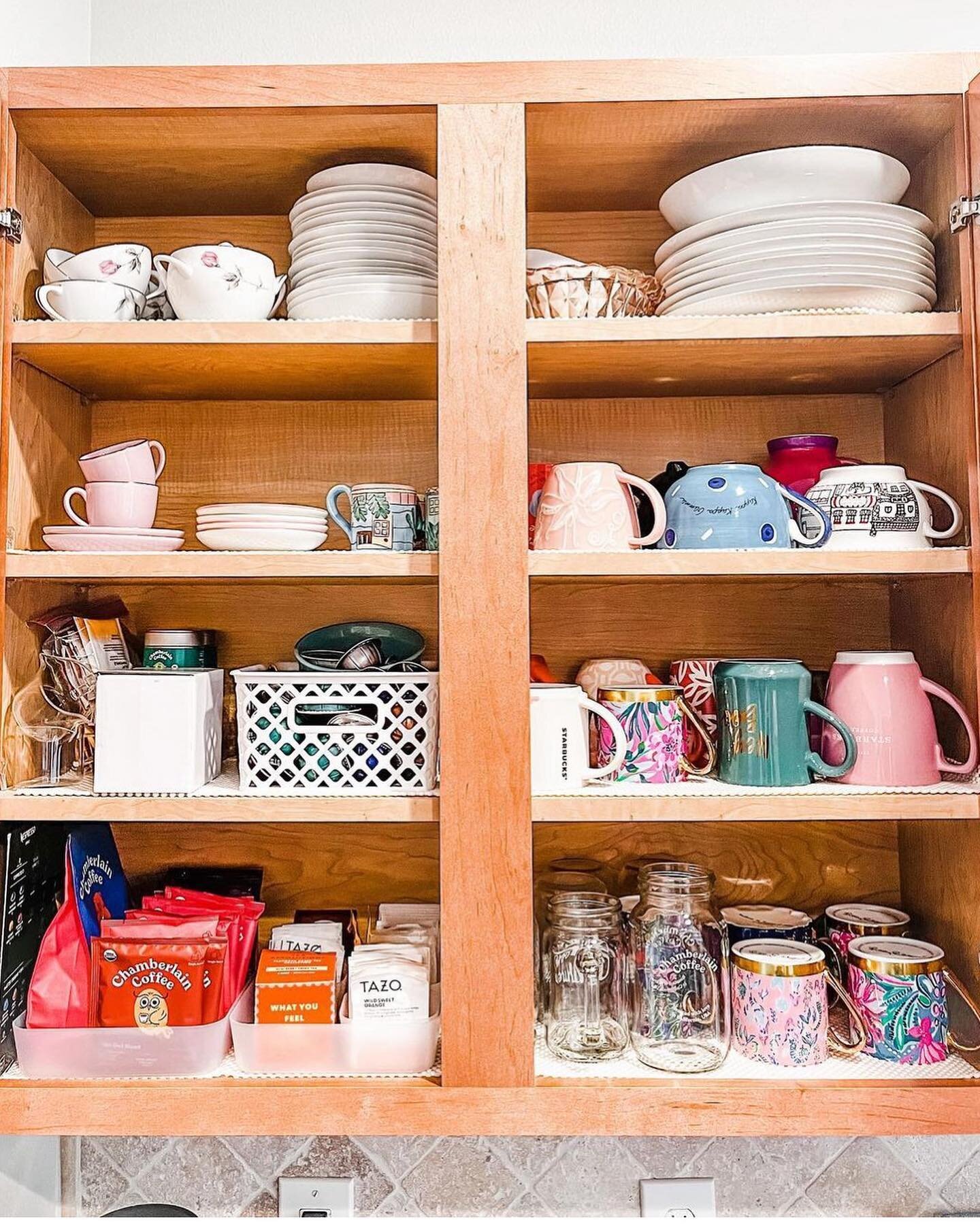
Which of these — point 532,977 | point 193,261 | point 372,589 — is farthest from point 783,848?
point 193,261

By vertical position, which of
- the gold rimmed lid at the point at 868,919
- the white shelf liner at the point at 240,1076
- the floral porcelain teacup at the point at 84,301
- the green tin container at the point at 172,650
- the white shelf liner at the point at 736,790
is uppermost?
the floral porcelain teacup at the point at 84,301

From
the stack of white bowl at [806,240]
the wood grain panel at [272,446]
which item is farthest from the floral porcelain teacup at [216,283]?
the stack of white bowl at [806,240]

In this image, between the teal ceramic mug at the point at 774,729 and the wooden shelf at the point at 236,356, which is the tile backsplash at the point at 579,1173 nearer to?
the teal ceramic mug at the point at 774,729

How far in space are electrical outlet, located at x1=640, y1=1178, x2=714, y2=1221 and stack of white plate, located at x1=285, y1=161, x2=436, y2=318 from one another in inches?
46.2

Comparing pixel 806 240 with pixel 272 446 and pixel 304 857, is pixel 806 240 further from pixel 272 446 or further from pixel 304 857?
pixel 304 857

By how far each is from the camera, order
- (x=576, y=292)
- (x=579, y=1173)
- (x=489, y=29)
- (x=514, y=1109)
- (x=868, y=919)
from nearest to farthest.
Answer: (x=514, y=1109), (x=576, y=292), (x=868, y=919), (x=579, y=1173), (x=489, y=29)

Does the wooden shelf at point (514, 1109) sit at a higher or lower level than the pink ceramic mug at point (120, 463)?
lower

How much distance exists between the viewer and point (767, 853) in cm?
134

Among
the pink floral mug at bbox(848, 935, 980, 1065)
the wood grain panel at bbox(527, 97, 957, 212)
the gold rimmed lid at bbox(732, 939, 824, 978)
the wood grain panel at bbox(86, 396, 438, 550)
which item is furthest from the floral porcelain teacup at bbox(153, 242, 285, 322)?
the pink floral mug at bbox(848, 935, 980, 1065)

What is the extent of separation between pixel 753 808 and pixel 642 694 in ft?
0.58

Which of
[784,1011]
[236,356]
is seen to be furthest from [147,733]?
[784,1011]

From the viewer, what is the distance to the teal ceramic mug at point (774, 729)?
3.61 ft

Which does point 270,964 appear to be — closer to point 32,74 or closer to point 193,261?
point 193,261

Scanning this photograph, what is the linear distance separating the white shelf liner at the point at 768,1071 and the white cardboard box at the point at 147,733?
51 centimetres
